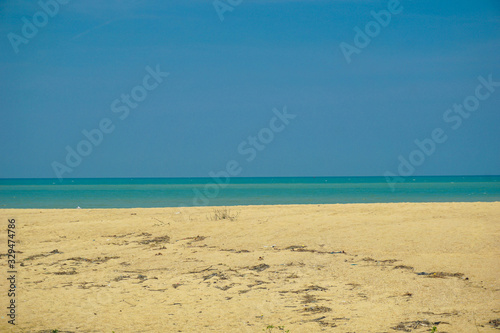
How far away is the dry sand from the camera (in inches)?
230

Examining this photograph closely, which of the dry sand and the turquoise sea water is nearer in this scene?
the dry sand

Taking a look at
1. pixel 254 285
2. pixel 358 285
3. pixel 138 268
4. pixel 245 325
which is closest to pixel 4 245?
pixel 138 268

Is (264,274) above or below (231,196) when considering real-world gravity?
below

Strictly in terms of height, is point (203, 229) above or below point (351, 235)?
above

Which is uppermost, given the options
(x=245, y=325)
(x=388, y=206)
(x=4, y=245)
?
(x=388, y=206)

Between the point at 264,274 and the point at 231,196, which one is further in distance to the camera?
the point at 231,196

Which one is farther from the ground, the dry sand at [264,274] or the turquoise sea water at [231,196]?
the turquoise sea water at [231,196]

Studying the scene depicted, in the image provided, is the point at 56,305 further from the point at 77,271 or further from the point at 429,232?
the point at 429,232

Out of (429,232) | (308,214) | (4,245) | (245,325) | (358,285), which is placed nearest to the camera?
(245,325)

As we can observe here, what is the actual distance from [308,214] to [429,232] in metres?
4.08

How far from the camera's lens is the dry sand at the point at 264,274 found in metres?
5.83

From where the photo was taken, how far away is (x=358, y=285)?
23.2 ft

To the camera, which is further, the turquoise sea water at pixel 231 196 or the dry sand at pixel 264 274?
the turquoise sea water at pixel 231 196

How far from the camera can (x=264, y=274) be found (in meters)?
7.85
